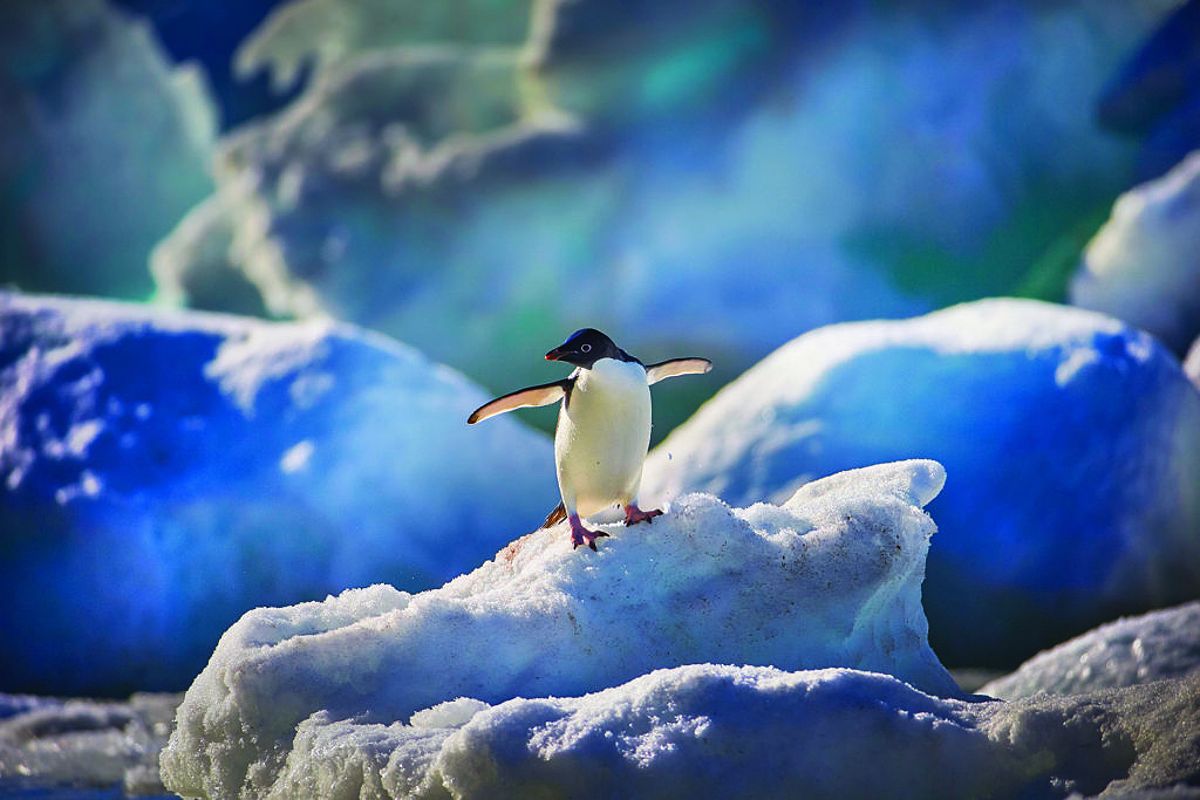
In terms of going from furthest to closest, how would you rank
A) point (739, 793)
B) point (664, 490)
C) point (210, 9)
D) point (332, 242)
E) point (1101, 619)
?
point (210, 9)
point (332, 242)
point (664, 490)
point (1101, 619)
point (739, 793)

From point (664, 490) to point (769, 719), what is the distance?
13.1 feet

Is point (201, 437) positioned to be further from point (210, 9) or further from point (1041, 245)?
point (210, 9)

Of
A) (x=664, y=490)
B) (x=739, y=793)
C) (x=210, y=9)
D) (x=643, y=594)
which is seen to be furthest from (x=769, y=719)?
(x=210, y=9)

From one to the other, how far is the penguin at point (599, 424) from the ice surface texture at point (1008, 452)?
2707mm

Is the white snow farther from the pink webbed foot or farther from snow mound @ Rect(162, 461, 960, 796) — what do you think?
the pink webbed foot

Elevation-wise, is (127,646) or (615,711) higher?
(127,646)

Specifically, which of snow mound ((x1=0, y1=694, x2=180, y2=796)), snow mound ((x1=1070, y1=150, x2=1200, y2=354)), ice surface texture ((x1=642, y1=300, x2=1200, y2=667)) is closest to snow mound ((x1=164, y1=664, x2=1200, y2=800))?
snow mound ((x1=0, y1=694, x2=180, y2=796))

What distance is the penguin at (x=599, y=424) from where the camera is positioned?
3.26 m

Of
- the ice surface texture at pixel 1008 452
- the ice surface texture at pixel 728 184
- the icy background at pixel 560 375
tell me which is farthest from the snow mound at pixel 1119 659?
the ice surface texture at pixel 728 184

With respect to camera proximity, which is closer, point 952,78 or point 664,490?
point 664,490

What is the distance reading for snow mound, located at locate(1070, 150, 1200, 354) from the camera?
820 cm

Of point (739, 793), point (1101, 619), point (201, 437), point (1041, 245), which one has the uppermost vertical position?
point (1041, 245)

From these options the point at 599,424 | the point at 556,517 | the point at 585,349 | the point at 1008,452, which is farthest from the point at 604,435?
the point at 1008,452

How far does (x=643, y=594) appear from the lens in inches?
116
